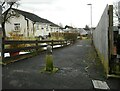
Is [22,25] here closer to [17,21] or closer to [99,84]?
[17,21]

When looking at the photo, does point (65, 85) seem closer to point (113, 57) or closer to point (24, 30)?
point (113, 57)

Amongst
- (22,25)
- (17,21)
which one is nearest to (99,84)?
(22,25)

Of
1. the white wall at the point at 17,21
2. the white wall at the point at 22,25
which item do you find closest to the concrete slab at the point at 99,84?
the white wall at the point at 22,25

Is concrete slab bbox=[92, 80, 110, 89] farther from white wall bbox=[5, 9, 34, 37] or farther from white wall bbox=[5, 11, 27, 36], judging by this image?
white wall bbox=[5, 11, 27, 36]

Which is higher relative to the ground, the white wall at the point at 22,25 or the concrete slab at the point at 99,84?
the white wall at the point at 22,25

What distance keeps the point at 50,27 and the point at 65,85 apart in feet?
181

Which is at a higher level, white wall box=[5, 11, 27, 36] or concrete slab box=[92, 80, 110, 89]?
white wall box=[5, 11, 27, 36]

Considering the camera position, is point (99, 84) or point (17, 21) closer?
point (99, 84)

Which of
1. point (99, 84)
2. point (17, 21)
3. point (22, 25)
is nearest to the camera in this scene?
point (99, 84)

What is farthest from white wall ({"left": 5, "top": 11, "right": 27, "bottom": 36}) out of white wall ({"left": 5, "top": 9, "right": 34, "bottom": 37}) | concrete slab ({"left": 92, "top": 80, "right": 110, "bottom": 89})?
concrete slab ({"left": 92, "top": 80, "right": 110, "bottom": 89})

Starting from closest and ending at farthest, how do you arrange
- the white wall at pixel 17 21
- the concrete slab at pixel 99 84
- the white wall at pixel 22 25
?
the concrete slab at pixel 99 84 → the white wall at pixel 22 25 → the white wall at pixel 17 21

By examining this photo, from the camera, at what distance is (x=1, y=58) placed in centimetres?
881

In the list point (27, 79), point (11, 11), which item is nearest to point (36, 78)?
point (27, 79)

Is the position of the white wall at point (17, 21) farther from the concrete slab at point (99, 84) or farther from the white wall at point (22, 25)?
the concrete slab at point (99, 84)
